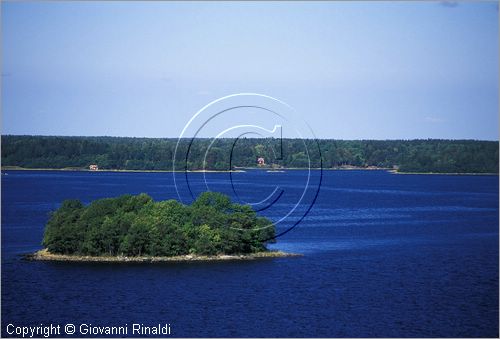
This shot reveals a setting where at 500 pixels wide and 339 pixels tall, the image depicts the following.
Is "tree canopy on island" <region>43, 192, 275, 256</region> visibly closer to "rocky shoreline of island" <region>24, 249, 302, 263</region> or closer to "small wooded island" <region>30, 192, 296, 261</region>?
"small wooded island" <region>30, 192, 296, 261</region>

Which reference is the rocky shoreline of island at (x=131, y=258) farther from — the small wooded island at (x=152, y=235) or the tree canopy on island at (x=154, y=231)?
the tree canopy on island at (x=154, y=231)

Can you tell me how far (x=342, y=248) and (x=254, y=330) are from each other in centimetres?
2370

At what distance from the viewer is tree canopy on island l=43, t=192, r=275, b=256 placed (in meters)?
49.4

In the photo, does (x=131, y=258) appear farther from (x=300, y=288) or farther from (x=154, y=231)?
(x=300, y=288)

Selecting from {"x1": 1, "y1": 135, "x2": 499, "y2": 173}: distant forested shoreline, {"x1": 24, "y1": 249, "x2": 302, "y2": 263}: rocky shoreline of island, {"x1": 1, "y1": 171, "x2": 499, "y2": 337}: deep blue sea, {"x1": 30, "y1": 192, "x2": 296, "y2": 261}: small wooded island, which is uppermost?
{"x1": 1, "y1": 135, "x2": 499, "y2": 173}: distant forested shoreline

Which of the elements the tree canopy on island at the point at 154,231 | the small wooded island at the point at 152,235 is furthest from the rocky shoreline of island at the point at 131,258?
the tree canopy on island at the point at 154,231

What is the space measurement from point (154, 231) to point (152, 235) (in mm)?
285

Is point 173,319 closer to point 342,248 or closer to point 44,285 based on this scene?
point 44,285

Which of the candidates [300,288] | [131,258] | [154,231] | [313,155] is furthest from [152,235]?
[313,155]

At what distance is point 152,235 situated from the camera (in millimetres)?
49469

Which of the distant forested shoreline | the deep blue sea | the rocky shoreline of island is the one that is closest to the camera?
the deep blue sea

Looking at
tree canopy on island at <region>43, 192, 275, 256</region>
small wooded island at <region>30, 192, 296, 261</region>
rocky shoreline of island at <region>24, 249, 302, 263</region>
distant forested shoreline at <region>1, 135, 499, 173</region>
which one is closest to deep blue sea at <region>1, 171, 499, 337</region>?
rocky shoreline of island at <region>24, 249, 302, 263</region>

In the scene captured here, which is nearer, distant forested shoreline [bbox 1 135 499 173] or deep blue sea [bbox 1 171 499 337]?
deep blue sea [bbox 1 171 499 337]

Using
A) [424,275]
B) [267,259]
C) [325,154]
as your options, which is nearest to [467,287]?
[424,275]
